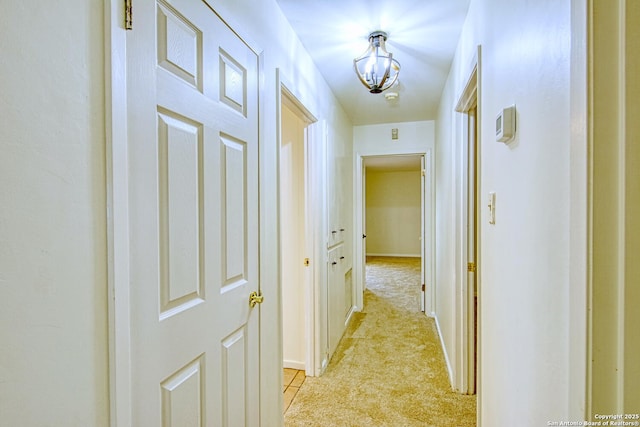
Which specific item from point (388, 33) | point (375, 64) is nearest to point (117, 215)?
point (375, 64)

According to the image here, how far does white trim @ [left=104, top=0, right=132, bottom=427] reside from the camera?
72 cm

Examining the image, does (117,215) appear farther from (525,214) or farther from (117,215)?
(525,214)

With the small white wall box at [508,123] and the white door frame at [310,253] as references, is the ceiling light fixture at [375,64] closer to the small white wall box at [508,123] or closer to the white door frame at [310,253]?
the white door frame at [310,253]

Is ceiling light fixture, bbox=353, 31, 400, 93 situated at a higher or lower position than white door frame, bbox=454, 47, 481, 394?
higher

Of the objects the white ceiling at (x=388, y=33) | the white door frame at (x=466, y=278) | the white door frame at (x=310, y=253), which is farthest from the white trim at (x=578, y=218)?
the white door frame at (x=310, y=253)

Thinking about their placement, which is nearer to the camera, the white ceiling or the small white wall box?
the small white wall box

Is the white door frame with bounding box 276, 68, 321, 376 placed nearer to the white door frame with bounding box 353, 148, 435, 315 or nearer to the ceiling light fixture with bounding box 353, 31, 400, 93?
the ceiling light fixture with bounding box 353, 31, 400, 93

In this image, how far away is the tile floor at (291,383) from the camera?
7.29 ft

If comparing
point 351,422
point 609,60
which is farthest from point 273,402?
point 609,60

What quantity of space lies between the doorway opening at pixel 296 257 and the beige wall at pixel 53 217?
5.88ft

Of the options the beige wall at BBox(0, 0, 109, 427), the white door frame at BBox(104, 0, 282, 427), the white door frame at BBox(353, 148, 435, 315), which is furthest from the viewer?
the white door frame at BBox(353, 148, 435, 315)

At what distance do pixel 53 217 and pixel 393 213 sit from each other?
Result: 855 centimetres

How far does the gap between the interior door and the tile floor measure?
896 millimetres

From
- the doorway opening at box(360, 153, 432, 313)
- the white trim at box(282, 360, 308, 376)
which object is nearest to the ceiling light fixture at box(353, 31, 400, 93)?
the white trim at box(282, 360, 308, 376)
